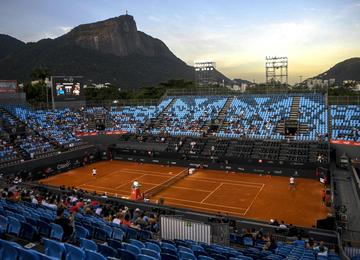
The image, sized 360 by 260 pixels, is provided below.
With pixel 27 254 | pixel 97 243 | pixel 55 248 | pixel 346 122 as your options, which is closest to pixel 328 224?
pixel 97 243

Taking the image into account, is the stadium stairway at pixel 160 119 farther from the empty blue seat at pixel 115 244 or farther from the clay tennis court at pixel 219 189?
the empty blue seat at pixel 115 244

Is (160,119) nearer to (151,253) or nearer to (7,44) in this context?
(151,253)

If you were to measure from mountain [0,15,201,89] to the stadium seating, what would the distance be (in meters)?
101

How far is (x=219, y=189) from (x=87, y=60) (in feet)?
443

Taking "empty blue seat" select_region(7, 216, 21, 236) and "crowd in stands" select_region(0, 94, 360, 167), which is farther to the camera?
"crowd in stands" select_region(0, 94, 360, 167)

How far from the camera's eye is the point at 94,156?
158 ft

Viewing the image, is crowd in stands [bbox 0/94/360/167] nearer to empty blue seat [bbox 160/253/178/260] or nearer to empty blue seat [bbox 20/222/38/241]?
empty blue seat [bbox 20/222/38/241]

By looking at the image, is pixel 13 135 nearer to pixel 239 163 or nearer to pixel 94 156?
pixel 94 156

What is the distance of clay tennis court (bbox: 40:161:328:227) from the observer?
2706cm

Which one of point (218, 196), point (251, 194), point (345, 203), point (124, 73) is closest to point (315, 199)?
point (345, 203)

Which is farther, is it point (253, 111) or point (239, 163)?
point (253, 111)

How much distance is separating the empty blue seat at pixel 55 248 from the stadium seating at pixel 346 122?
40865 mm

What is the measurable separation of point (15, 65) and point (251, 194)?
125 meters

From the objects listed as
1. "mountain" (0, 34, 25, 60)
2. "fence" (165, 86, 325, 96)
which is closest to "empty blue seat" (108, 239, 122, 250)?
"fence" (165, 86, 325, 96)
